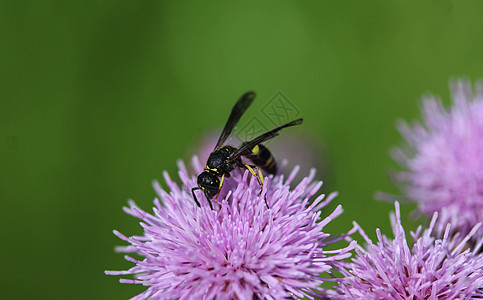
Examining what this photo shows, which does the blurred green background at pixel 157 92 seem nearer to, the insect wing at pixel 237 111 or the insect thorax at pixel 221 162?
the insect wing at pixel 237 111

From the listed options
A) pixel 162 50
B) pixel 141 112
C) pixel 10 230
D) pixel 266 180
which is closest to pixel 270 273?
pixel 266 180

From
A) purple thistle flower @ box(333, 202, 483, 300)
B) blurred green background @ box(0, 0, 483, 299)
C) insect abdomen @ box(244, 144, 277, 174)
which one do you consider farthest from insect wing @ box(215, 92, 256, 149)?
blurred green background @ box(0, 0, 483, 299)

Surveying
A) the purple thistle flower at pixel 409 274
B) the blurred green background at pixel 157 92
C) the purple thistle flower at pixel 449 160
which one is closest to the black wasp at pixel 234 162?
the purple thistle flower at pixel 409 274

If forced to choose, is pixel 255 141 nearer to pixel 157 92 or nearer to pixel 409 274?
pixel 409 274

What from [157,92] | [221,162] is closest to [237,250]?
[221,162]

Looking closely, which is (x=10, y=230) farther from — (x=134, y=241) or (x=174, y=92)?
(x=134, y=241)
